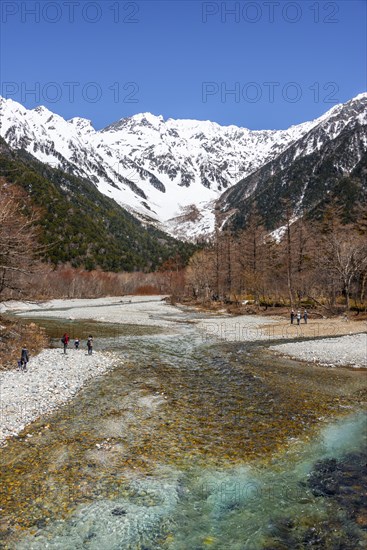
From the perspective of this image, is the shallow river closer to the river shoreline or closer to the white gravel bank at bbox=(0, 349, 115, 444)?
A: the white gravel bank at bbox=(0, 349, 115, 444)

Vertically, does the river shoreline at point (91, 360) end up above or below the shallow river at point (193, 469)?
above

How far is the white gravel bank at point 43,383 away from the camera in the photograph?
57.8ft

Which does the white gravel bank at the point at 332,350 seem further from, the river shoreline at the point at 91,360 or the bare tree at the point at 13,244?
the bare tree at the point at 13,244

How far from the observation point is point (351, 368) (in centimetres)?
2698

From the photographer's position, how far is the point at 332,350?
3191 centimetres

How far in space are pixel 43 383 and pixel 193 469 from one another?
12.9 m

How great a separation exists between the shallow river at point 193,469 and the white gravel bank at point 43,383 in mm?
860

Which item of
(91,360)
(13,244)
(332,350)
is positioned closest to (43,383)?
(91,360)

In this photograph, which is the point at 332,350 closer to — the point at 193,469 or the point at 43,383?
the point at 193,469

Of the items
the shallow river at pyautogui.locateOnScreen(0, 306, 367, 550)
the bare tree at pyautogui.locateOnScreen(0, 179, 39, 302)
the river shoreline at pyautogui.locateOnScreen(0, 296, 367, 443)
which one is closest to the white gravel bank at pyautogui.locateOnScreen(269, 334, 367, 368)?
the river shoreline at pyautogui.locateOnScreen(0, 296, 367, 443)

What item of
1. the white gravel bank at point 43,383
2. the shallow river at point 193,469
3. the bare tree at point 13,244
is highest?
the bare tree at point 13,244

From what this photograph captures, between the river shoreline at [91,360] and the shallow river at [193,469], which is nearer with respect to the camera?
the shallow river at [193,469]

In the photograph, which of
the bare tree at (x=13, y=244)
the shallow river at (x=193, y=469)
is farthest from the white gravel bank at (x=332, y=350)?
the bare tree at (x=13, y=244)

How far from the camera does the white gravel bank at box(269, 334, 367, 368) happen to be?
28670 millimetres
